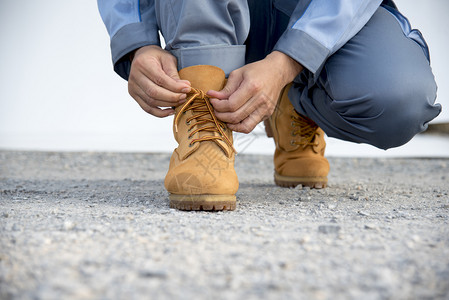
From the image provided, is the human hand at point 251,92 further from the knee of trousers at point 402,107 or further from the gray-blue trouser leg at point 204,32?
the knee of trousers at point 402,107

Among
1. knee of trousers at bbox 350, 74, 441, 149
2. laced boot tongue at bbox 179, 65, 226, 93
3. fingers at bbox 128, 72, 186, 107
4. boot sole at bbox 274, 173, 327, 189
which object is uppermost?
laced boot tongue at bbox 179, 65, 226, 93

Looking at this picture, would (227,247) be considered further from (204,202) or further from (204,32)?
(204,32)

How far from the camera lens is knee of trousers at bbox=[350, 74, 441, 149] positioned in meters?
1.20

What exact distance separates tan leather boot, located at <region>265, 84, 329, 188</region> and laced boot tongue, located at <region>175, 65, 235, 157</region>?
0.49 m

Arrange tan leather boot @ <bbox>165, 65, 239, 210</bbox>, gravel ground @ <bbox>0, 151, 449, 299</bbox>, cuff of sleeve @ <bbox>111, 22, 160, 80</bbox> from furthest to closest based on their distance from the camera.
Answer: cuff of sleeve @ <bbox>111, 22, 160, 80</bbox>, tan leather boot @ <bbox>165, 65, 239, 210</bbox>, gravel ground @ <bbox>0, 151, 449, 299</bbox>

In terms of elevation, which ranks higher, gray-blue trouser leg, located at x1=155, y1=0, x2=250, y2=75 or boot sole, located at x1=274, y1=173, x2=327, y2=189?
gray-blue trouser leg, located at x1=155, y1=0, x2=250, y2=75

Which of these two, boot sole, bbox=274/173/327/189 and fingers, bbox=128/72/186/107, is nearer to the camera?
fingers, bbox=128/72/186/107

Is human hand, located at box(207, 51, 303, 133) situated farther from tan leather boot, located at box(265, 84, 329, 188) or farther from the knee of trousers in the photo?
tan leather boot, located at box(265, 84, 329, 188)

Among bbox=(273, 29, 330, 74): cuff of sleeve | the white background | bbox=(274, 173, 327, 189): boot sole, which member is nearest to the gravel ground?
bbox=(274, 173, 327, 189): boot sole

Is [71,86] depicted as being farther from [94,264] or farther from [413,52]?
[94,264]

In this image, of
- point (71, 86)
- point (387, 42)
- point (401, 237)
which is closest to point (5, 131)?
point (71, 86)

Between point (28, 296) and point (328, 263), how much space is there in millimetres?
414

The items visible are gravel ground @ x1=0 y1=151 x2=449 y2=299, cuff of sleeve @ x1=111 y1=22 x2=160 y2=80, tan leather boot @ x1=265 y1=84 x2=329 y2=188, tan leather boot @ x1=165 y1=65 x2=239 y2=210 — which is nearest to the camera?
gravel ground @ x1=0 y1=151 x2=449 y2=299

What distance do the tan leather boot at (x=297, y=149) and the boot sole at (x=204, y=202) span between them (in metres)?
0.53
